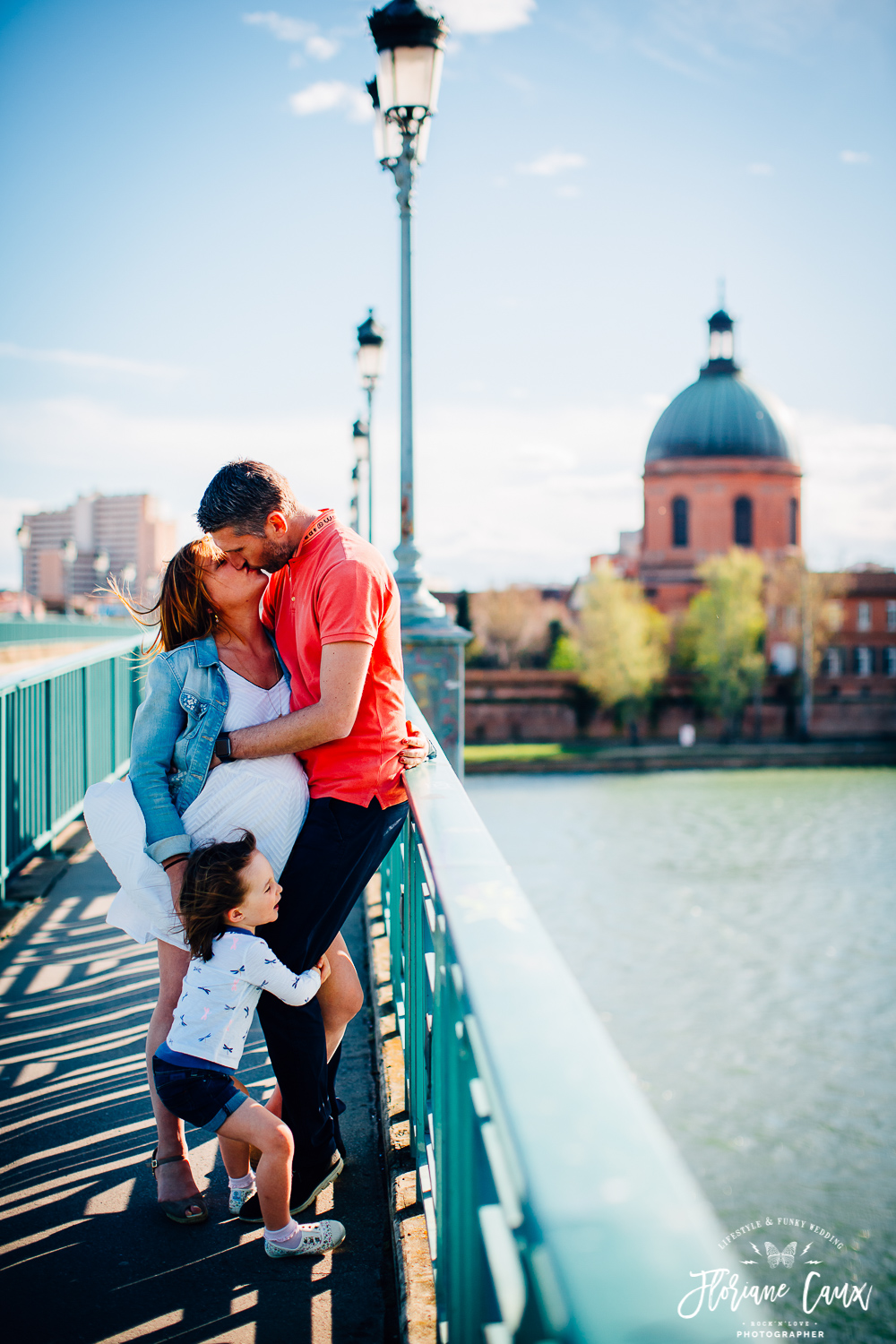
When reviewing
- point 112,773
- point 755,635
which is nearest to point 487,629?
point 755,635

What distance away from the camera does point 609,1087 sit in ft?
3.37

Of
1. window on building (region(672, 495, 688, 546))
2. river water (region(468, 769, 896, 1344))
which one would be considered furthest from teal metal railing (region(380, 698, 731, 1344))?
window on building (region(672, 495, 688, 546))

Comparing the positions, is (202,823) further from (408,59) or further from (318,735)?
(408,59)

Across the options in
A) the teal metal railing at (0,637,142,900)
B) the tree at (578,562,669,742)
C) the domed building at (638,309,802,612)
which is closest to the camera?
the teal metal railing at (0,637,142,900)

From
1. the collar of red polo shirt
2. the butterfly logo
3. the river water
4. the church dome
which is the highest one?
the church dome

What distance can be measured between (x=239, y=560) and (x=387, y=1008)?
195cm

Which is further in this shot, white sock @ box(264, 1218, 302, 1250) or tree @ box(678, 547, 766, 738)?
tree @ box(678, 547, 766, 738)

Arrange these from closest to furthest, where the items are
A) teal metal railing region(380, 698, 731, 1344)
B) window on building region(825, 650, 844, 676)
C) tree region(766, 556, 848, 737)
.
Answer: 1. teal metal railing region(380, 698, 731, 1344)
2. tree region(766, 556, 848, 737)
3. window on building region(825, 650, 844, 676)

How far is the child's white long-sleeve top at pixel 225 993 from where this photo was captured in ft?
7.95

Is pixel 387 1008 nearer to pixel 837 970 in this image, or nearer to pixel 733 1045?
pixel 733 1045

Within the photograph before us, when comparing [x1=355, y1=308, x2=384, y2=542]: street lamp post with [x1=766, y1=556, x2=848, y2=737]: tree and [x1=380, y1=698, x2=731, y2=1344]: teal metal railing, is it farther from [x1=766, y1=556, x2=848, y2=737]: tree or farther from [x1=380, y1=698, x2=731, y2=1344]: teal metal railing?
[x1=766, y1=556, x2=848, y2=737]: tree

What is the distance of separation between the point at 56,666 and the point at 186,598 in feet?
12.1

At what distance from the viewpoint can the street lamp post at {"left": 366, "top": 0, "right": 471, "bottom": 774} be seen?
6055 millimetres

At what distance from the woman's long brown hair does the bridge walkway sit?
142 centimetres
